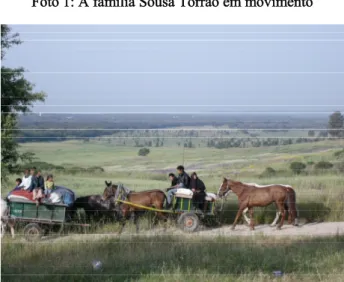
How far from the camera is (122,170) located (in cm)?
691

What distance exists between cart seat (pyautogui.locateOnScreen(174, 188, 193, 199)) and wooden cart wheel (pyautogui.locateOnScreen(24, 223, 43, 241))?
1745 mm

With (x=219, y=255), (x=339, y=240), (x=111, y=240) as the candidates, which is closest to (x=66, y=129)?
(x=111, y=240)

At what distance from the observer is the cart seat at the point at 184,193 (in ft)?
25.6

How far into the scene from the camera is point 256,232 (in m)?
7.50

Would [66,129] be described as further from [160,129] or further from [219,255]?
[219,255]

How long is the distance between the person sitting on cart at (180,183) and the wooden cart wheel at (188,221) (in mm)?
241

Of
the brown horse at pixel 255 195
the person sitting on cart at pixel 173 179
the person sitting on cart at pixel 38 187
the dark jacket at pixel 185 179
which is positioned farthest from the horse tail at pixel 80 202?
the brown horse at pixel 255 195

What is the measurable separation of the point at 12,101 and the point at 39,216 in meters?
1.62

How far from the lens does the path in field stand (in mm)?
7082

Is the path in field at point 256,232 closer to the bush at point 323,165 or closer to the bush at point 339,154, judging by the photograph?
the bush at point 323,165

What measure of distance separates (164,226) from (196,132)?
1948mm

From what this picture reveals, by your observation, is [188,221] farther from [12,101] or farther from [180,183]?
[12,101]

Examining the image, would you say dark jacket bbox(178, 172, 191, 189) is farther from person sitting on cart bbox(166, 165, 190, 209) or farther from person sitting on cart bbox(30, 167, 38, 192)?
person sitting on cart bbox(30, 167, 38, 192)

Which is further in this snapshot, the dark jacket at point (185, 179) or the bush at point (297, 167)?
the dark jacket at point (185, 179)
